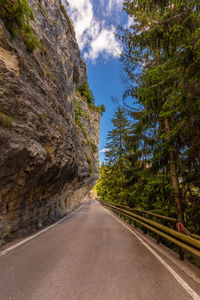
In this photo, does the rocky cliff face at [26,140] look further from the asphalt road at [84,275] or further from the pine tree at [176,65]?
the pine tree at [176,65]

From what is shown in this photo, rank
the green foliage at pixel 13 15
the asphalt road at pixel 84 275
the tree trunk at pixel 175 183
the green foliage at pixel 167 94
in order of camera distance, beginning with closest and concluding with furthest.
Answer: the asphalt road at pixel 84 275
the green foliage at pixel 167 94
the green foliage at pixel 13 15
the tree trunk at pixel 175 183

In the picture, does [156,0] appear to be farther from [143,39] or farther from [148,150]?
[148,150]

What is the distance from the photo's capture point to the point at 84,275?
304 cm

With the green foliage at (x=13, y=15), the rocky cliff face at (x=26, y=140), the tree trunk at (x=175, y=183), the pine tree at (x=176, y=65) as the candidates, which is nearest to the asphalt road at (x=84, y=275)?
the rocky cliff face at (x=26, y=140)

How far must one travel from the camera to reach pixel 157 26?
15.8ft

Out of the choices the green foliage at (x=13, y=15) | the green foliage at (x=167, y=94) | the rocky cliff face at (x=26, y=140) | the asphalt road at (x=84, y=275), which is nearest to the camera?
the asphalt road at (x=84, y=275)

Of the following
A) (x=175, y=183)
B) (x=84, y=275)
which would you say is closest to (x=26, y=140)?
(x=84, y=275)

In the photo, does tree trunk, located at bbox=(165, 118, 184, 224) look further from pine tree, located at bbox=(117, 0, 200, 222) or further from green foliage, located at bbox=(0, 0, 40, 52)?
green foliage, located at bbox=(0, 0, 40, 52)

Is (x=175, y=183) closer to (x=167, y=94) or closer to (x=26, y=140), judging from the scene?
(x=167, y=94)

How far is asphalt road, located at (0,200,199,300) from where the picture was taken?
246 cm

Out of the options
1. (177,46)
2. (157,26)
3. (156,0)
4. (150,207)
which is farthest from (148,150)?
(156,0)

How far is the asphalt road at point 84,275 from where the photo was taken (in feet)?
8.05

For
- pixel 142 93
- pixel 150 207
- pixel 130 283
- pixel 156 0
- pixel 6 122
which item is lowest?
pixel 130 283

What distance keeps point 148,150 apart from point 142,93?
11.6 feet
